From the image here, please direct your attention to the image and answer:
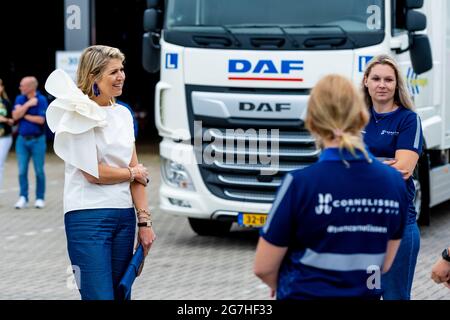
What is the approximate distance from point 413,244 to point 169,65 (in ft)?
18.3

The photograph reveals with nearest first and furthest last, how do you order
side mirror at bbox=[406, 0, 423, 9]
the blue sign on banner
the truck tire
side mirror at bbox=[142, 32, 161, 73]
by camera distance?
1. side mirror at bbox=[406, 0, 423, 9]
2. the blue sign on banner
3. side mirror at bbox=[142, 32, 161, 73]
4. the truck tire

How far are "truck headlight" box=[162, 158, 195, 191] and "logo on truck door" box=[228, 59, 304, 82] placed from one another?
1.10m

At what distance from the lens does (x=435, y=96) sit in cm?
1177

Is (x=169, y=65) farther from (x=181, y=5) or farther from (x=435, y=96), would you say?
(x=435, y=96)

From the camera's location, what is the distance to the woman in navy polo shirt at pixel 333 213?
148 inches

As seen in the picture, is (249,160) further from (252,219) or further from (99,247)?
(99,247)

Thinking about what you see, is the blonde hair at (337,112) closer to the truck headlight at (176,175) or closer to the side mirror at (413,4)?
the side mirror at (413,4)

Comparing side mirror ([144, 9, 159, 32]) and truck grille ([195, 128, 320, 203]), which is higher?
side mirror ([144, 9, 159, 32])

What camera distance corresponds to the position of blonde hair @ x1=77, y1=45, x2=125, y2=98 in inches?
218

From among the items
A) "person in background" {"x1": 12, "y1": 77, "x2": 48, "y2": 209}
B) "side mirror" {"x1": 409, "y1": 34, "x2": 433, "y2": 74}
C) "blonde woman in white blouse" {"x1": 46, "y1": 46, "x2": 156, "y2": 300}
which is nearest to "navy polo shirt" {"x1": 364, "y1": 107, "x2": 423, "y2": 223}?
"blonde woman in white blouse" {"x1": 46, "y1": 46, "x2": 156, "y2": 300}

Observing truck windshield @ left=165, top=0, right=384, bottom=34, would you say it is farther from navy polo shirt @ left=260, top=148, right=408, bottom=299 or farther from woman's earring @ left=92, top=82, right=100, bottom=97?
navy polo shirt @ left=260, top=148, right=408, bottom=299
